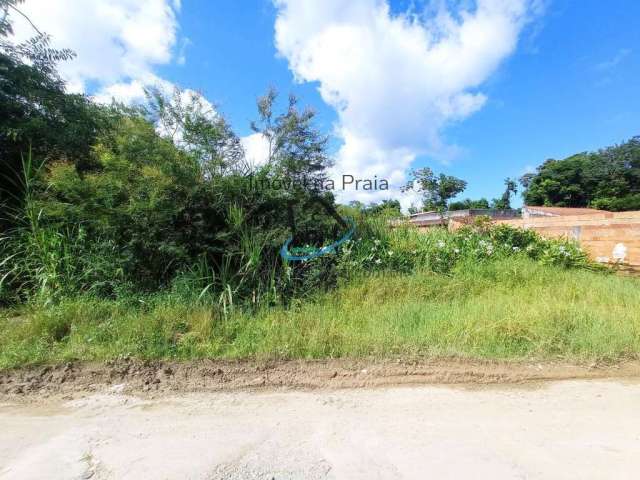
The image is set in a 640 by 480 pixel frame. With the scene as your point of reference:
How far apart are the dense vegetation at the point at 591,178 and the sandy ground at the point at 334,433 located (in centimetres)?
4665

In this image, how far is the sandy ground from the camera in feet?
4.92

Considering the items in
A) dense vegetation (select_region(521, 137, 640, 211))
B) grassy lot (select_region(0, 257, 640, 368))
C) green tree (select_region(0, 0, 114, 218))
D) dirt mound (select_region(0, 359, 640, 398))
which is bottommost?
dirt mound (select_region(0, 359, 640, 398))

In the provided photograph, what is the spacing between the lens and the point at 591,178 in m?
38.2

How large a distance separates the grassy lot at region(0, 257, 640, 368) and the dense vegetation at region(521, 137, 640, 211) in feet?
148

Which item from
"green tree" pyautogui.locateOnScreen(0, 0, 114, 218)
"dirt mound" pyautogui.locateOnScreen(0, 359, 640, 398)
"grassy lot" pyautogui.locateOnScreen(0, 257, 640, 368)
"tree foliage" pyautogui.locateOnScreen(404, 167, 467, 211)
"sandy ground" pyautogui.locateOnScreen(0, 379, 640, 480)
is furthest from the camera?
"tree foliage" pyautogui.locateOnScreen(404, 167, 467, 211)

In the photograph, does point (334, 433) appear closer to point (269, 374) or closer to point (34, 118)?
point (269, 374)

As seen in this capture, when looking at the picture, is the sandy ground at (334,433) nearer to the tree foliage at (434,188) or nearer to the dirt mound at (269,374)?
the dirt mound at (269,374)

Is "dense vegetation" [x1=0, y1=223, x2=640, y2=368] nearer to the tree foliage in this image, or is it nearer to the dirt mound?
the dirt mound

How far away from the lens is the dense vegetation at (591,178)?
36.3 m

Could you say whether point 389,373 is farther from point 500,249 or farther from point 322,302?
point 500,249

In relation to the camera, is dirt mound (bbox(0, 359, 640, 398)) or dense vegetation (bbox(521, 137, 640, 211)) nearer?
dirt mound (bbox(0, 359, 640, 398))

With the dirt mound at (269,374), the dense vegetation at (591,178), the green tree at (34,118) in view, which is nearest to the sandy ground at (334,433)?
the dirt mound at (269,374)

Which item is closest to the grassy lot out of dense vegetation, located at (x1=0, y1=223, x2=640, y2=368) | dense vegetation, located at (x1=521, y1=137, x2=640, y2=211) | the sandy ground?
dense vegetation, located at (x1=0, y1=223, x2=640, y2=368)

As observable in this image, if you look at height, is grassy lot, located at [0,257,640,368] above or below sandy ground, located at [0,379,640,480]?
above
